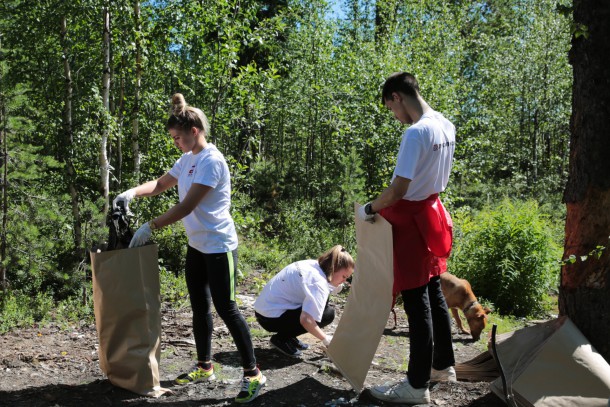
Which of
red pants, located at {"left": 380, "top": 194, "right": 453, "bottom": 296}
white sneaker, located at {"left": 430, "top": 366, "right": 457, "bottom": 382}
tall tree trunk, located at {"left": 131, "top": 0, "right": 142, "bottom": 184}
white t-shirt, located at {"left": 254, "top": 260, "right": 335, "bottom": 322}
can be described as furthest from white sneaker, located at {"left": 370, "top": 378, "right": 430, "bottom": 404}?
tall tree trunk, located at {"left": 131, "top": 0, "right": 142, "bottom": 184}

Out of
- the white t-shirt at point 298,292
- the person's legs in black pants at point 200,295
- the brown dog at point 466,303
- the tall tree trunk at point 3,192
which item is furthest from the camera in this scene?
the brown dog at point 466,303

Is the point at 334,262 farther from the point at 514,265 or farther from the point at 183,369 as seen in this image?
the point at 514,265

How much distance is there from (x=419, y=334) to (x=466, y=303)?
2.58 m

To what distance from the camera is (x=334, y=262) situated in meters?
4.54

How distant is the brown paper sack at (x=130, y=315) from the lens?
377 centimetres

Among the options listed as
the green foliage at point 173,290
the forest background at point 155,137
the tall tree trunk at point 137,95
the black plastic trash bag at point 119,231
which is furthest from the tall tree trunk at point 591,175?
the tall tree trunk at point 137,95

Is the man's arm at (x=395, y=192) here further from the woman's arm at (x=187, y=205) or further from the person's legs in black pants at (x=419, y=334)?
the woman's arm at (x=187, y=205)

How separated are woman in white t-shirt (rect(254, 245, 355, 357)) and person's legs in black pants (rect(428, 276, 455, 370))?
82 cm

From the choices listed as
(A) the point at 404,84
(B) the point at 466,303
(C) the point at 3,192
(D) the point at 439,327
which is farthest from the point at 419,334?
(C) the point at 3,192

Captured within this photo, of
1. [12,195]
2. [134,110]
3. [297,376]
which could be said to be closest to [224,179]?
[297,376]

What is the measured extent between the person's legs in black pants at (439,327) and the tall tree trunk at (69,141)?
4.24 m

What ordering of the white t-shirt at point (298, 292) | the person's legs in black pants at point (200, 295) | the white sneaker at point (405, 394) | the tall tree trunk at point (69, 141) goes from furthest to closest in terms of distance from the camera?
the tall tree trunk at point (69, 141) < the white t-shirt at point (298, 292) < the person's legs in black pants at point (200, 295) < the white sneaker at point (405, 394)

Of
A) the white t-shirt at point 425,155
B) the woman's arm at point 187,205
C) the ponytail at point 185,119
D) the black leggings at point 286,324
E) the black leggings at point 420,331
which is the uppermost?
the ponytail at point 185,119

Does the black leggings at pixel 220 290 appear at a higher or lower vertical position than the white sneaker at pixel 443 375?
higher
